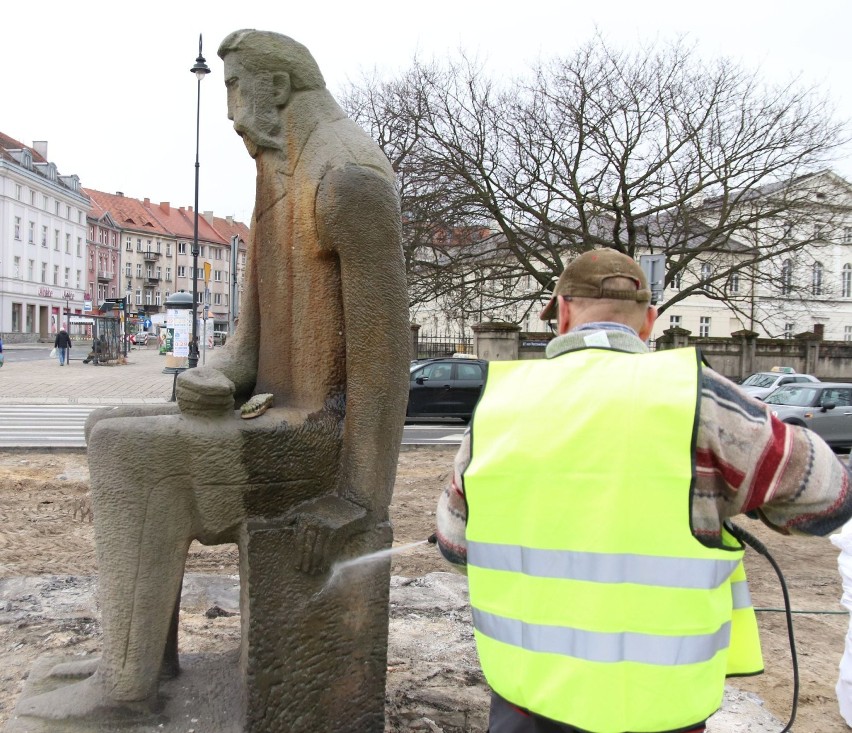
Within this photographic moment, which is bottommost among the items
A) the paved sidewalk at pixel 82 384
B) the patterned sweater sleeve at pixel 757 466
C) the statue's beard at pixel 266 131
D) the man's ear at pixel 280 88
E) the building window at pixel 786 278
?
the paved sidewalk at pixel 82 384

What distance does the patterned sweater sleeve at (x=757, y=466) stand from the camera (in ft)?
5.37

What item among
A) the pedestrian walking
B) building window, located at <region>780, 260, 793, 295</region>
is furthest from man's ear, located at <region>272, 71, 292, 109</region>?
the pedestrian walking

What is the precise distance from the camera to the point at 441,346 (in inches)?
1152

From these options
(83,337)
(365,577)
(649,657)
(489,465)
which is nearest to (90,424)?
(365,577)

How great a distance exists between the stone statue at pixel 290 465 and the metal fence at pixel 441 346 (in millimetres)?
25424

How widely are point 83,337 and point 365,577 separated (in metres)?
60.8

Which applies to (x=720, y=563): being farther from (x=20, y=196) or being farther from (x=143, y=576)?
(x=20, y=196)

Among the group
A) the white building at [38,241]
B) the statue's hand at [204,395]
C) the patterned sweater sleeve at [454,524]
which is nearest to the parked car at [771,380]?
the statue's hand at [204,395]

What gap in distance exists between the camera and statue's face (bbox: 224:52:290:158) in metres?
2.78

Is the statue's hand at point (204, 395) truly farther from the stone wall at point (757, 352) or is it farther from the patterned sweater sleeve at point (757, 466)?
the stone wall at point (757, 352)

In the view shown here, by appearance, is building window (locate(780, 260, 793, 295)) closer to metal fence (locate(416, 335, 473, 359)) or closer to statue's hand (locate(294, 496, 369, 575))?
metal fence (locate(416, 335, 473, 359))

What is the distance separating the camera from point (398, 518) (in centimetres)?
790

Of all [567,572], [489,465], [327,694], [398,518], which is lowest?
[398,518]

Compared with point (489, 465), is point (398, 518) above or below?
below
